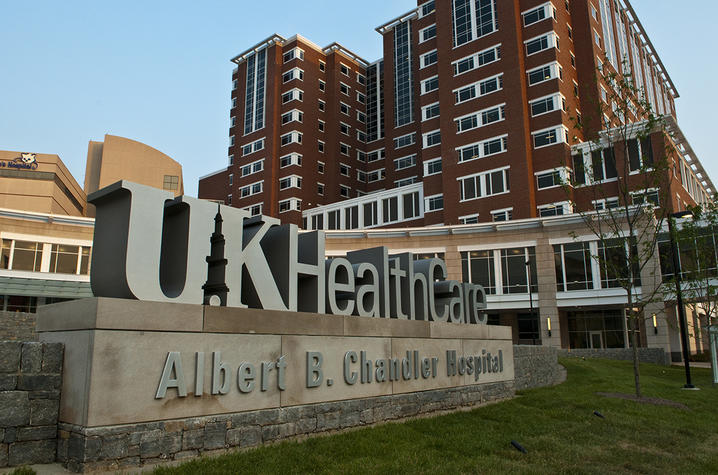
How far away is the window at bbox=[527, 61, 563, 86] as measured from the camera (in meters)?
50.3

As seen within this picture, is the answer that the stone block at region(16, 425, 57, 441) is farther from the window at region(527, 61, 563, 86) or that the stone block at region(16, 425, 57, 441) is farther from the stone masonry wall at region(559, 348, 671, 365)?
the window at region(527, 61, 563, 86)

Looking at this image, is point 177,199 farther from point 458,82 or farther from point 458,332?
point 458,82

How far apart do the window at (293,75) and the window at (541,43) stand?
3130 cm

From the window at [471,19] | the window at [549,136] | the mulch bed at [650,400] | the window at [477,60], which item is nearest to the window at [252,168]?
the window at [477,60]

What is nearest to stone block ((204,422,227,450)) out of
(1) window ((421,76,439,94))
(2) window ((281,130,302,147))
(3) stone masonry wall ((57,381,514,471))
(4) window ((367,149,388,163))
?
(3) stone masonry wall ((57,381,514,471))

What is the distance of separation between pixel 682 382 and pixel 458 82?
38.2 m

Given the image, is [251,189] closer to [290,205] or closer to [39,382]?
[290,205]

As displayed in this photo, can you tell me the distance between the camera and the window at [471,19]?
5431cm

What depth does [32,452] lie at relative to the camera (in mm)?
7484

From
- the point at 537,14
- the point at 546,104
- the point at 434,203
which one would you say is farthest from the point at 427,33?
the point at 434,203

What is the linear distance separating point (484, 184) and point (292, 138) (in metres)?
29.1

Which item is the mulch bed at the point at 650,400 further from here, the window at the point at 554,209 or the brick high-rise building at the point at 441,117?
the window at the point at 554,209

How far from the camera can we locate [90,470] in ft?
23.7

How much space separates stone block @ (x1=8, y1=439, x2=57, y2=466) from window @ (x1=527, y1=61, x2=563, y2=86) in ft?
168
